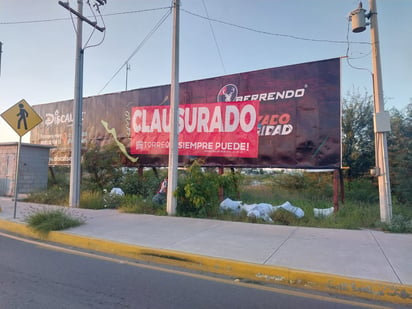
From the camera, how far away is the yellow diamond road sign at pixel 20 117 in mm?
9102

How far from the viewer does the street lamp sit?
7.94 m

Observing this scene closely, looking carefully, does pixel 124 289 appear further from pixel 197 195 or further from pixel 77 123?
pixel 77 123

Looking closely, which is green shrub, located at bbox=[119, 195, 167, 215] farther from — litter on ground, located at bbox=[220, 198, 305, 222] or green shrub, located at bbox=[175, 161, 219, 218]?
litter on ground, located at bbox=[220, 198, 305, 222]

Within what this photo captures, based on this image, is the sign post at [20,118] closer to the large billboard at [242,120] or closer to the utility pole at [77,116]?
the utility pole at [77,116]

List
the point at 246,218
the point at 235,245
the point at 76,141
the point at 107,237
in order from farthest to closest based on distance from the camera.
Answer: the point at 76,141 → the point at 246,218 → the point at 107,237 → the point at 235,245

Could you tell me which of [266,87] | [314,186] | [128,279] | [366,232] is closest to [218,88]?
[266,87]

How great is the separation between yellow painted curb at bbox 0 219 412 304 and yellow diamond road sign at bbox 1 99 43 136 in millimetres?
4262

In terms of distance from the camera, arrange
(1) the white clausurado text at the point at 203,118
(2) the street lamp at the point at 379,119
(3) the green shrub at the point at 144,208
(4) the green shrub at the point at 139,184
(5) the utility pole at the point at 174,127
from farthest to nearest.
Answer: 1. (4) the green shrub at the point at 139,184
2. (1) the white clausurado text at the point at 203,118
3. (3) the green shrub at the point at 144,208
4. (5) the utility pole at the point at 174,127
5. (2) the street lamp at the point at 379,119

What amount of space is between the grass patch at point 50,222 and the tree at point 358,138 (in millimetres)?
10609

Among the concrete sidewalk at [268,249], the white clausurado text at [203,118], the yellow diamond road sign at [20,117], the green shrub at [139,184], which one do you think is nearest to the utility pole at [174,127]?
the concrete sidewalk at [268,249]

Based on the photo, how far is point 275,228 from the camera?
7922mm

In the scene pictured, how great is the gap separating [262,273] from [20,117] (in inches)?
323

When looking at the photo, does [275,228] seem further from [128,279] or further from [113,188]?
[113,188]

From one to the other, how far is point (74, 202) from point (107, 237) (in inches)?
208
